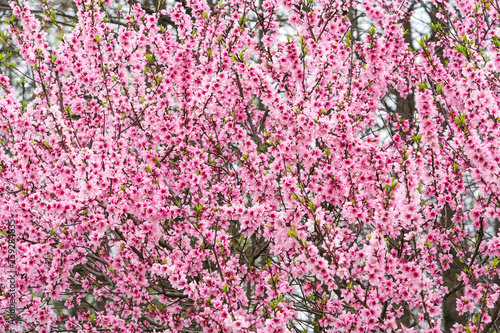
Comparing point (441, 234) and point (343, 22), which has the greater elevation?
point (343, 22)

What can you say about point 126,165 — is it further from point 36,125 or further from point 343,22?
point 343,22

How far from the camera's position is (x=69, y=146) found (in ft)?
16.9

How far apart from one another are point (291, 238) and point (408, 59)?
3746mm

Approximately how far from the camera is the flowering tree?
14.4 ft

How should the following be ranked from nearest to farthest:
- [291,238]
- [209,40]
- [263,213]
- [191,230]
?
[291,238], [263,213], [191,230], [209,40]

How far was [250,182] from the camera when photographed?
16.8 ft

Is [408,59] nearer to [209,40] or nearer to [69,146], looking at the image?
[209,40]

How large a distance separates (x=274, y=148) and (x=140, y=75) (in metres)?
2.83

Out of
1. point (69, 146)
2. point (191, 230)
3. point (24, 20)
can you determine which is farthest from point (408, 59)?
point (24, 20)

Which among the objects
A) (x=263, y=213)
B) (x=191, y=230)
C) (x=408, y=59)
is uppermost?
(x=408, y=59)

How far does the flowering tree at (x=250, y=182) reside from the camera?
438cm

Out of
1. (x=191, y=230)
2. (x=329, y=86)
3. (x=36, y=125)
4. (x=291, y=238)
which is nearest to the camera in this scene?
(x=291, y=238)

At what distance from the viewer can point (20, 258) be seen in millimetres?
5285

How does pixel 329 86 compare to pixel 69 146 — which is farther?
pixel 329 86
